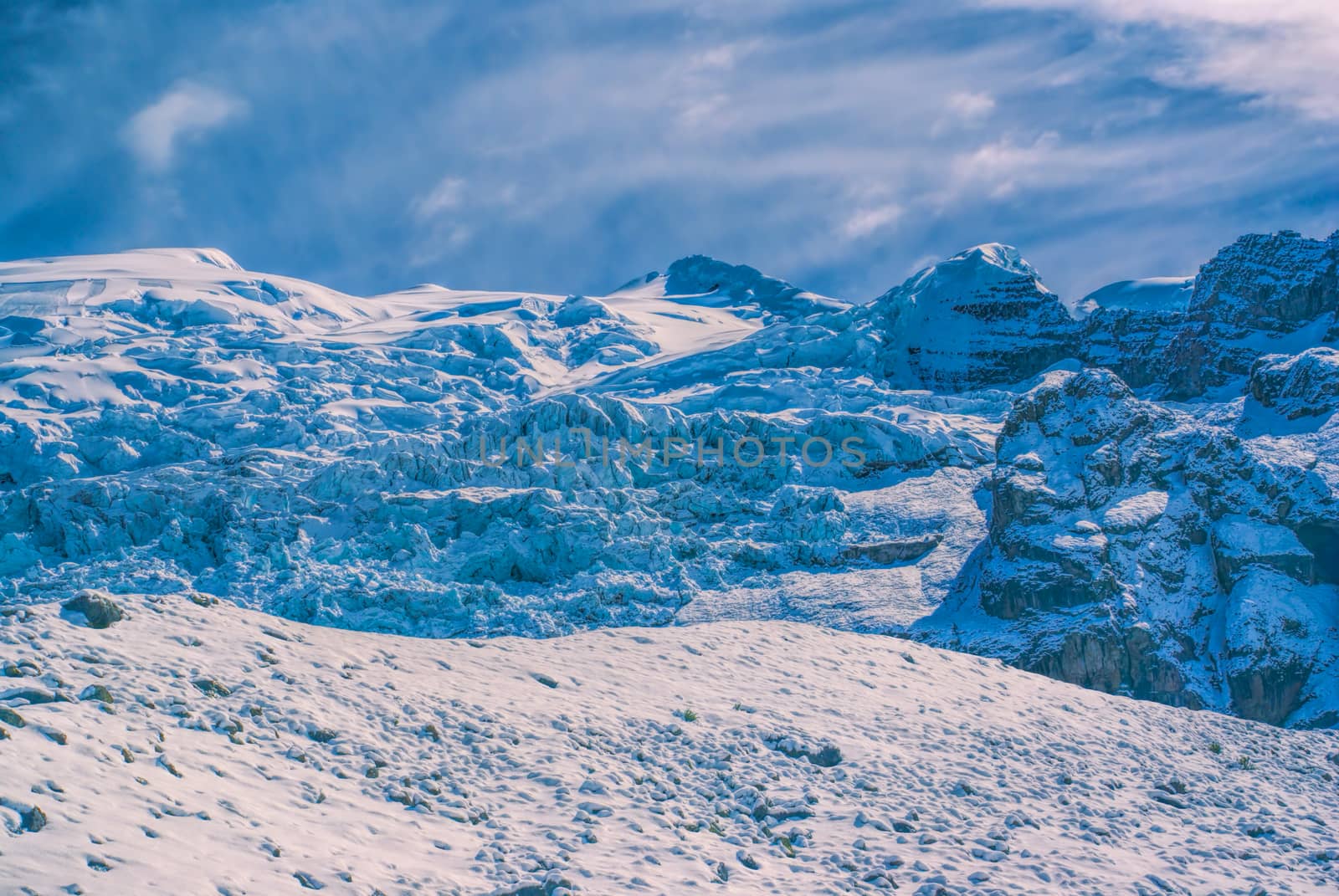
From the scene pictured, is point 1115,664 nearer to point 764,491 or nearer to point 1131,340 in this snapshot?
point 764,491

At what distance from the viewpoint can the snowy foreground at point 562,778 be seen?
10.6 m

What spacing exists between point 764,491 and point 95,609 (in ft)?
207

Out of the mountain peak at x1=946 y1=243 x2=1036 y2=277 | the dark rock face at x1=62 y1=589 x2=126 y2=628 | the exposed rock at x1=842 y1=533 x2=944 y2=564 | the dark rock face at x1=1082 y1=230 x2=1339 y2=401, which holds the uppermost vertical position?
the mountain peak at x1=946 y1=243 x2=1036 y2=277

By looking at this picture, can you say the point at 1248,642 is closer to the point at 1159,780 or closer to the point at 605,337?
the point at 1159,780

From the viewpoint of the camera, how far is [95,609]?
595 inches

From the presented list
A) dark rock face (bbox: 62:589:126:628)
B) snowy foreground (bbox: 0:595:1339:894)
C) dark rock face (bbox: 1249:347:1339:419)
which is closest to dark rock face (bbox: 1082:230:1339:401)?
dark rock face (bbox: 1249:347:1339:419)

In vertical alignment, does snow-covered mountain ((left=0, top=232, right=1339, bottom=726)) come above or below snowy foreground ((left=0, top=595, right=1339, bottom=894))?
above

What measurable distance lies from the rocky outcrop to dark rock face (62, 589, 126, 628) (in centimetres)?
12000

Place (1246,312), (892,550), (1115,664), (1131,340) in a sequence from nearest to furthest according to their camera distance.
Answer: (1115,664) < (892,550) < (1246,312) < (1131,340)

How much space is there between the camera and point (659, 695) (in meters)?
18.5

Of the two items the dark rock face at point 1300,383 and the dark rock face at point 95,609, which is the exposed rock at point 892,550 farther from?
the dark rock face at point 95,609

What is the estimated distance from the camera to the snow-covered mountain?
51.3 metres

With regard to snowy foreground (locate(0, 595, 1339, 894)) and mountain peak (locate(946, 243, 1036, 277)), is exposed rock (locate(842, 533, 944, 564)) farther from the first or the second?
mountain peak (locate(946, 243, 1036, 277))

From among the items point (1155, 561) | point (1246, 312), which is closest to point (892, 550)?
point (1155, 561)
